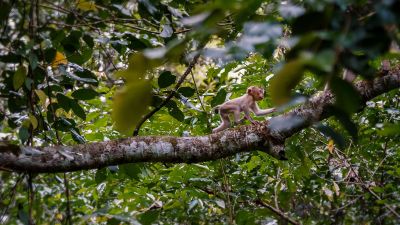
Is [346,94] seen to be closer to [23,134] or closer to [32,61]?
[32,61]

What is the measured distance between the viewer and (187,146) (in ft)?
8.89

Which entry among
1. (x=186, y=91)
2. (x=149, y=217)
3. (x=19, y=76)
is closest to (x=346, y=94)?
(x=19, y=76)

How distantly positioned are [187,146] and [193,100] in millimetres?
1302

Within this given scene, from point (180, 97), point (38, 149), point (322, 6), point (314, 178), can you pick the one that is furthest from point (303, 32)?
point (314, 178)

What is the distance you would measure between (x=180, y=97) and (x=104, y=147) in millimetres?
599

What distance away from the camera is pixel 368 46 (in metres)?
0.85

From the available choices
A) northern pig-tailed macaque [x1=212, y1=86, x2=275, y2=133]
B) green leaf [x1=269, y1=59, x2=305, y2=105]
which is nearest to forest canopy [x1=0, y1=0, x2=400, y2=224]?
green leaf [x1=269, y1=59, x2=305, y2=105]

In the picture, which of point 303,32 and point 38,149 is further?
point 38,149

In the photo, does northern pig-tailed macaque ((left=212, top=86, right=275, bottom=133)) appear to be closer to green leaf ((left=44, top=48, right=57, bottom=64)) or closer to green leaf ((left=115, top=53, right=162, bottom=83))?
green leaf ((left=44, top=48, right=57, bottom=64))

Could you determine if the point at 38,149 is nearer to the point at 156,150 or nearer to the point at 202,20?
the point at 156,150

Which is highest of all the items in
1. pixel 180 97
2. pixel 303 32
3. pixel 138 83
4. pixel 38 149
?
pixel 180 97

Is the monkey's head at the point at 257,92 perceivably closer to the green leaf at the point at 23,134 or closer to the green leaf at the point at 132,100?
the green leaf at the point at 23,134

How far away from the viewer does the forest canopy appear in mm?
888

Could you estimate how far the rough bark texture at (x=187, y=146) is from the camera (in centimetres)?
237
